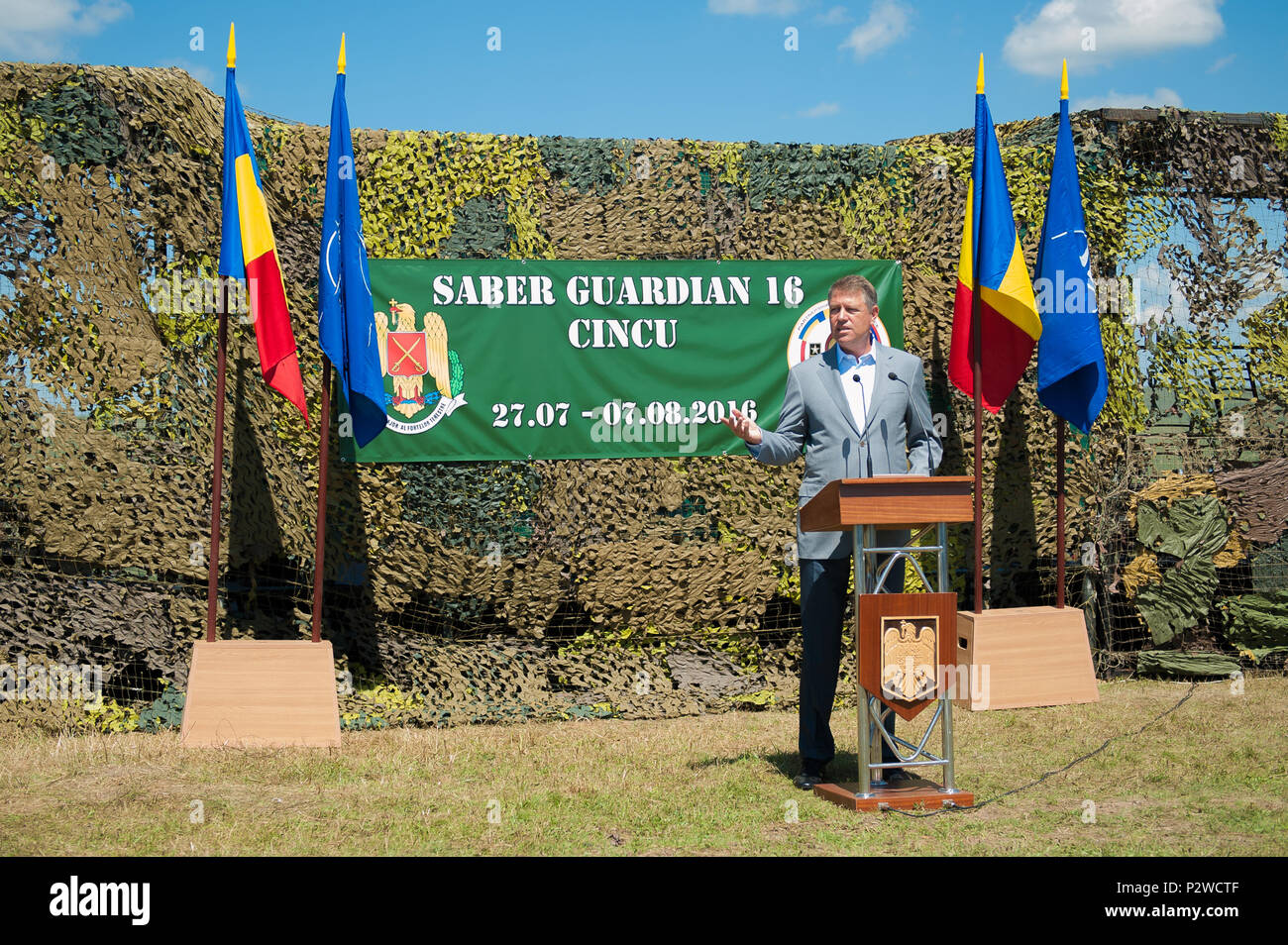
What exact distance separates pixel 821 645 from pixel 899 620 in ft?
1.82

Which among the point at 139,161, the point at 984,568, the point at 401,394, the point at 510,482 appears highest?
the point at 139,161

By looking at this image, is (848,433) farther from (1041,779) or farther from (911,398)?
(1041,779)

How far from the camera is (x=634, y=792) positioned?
4.80 m

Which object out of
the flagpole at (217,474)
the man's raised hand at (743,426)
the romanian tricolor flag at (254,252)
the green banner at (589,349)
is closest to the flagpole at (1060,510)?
the green banner at (589,349)

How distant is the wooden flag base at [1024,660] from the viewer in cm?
641

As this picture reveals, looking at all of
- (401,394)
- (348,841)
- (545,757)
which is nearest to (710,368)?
(401,394)

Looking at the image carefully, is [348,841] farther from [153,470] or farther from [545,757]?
[153,470]

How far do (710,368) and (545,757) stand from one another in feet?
8.16

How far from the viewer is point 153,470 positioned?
6.02 meters

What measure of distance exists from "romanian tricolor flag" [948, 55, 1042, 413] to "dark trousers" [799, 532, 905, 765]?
7.34 ft

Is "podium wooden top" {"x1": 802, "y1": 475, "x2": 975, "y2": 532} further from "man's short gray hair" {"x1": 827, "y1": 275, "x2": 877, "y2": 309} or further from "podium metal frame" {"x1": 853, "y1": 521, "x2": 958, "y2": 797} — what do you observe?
"man's short gray hair" {"x1": 827, "y1": 275, "x2": 877, "y2": 309}

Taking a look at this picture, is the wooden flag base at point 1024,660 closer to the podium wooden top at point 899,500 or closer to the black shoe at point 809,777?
the black shoe at point 809,777

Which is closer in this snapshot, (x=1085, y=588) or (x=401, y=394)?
(x=401, y=394)

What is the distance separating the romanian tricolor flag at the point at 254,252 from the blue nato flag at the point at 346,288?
220 millimetres
